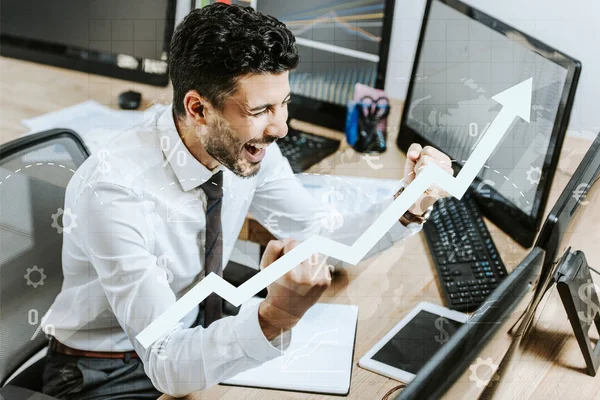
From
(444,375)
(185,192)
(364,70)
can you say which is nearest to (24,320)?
(185,192)

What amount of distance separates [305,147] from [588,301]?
0.49 meters

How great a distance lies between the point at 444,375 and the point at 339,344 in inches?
8.7

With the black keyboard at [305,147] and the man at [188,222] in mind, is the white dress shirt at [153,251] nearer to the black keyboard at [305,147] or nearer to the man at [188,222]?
the man at [188,222]

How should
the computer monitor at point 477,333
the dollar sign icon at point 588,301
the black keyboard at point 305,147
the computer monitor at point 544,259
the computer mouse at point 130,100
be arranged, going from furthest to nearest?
the black keyboard at point 305,147 < the computer mouse at point 130,100 < the dollar sign icon at point 588,301 < the computer monitor at point 544,259 < the computer monitor at point 477,333

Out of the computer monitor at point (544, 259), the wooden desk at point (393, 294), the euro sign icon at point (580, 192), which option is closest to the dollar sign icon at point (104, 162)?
the wooden desk at point (393, 294)

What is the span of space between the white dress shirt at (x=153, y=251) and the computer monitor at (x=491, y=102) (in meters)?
0.30

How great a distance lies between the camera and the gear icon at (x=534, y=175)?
37.8 inches

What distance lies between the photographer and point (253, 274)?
76 centimetres

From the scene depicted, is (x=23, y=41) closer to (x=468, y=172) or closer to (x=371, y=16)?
(x=371, y=16)

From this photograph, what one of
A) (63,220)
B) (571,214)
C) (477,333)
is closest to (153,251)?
(63,220)

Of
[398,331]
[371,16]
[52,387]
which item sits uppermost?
[371,16]

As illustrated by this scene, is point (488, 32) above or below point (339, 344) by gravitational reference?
above

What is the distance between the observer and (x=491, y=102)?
3.07ft

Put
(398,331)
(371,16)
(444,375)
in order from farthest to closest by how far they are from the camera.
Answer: (371,16), (398,331), (444,375)
